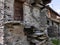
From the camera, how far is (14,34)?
5.70m

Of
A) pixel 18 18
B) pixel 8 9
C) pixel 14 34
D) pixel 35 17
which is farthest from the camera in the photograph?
pixel 35 17

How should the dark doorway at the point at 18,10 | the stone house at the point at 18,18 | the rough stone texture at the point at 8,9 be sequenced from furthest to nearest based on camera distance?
1. the dark doorway at the point at 18,10
2. the rough stone texture at the point at 8,9
3. the stone house at the point at 18,18

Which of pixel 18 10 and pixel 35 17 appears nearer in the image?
pixel 18 10

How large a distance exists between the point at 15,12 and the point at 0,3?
0.82 metres

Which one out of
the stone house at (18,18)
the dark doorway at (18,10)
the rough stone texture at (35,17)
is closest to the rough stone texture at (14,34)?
the stone house at (18,18)

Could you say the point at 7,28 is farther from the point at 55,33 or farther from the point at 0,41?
the point at 55,33

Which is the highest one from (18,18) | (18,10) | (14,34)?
(18,10)

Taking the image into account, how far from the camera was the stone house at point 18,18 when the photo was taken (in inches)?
219

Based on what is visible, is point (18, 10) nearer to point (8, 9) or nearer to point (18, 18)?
point (18, 18)

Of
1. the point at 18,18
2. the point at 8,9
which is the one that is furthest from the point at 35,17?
the point at 8,9

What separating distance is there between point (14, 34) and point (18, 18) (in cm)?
83

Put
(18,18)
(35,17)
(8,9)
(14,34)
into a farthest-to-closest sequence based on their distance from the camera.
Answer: (35,17) < (18,18) < (8,9) < (14,34)

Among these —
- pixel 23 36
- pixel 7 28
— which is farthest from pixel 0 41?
pixel 23 36

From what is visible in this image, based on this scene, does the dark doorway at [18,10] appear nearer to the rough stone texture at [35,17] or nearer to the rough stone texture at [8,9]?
the rough stone texture at [35,17]
